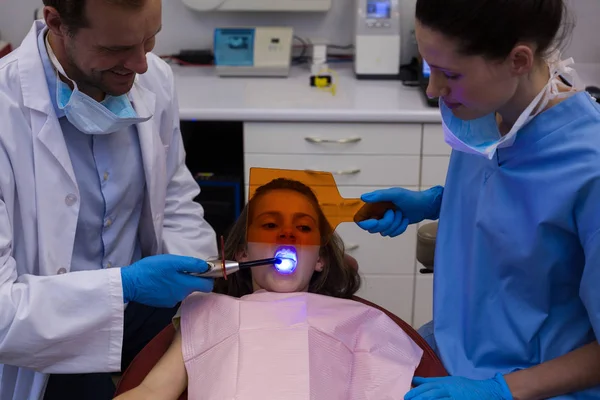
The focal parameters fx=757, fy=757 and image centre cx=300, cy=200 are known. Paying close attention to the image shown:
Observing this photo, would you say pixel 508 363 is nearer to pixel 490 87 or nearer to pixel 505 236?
pixel 505 236

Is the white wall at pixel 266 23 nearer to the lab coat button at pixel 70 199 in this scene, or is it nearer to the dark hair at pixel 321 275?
the dark hair at pixel 321 275

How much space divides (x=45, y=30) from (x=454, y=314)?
111 cm

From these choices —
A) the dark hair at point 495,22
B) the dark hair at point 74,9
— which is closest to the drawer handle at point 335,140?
the dark hair at point 74,9

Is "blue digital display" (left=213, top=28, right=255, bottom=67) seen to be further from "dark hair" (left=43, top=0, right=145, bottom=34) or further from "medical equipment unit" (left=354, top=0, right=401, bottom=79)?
"dark hair" (left=43, top=0, right=145, bottom=34)

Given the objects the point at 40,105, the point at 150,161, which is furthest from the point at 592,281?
the point at 40,105

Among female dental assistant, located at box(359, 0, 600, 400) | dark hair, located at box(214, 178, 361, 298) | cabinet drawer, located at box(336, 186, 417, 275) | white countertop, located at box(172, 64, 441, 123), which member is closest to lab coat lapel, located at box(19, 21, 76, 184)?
dark hair, located at box(214, 178, 361, 298)

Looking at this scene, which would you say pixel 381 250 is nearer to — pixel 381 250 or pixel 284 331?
pixel 381 250

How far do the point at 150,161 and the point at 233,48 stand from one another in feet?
4.12

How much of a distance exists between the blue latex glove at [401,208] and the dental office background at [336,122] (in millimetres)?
798

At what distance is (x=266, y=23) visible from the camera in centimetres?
313

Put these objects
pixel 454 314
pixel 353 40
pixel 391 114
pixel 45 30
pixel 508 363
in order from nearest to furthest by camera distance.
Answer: pixel 508 363, pixel 454 314, pixel 45 30, pixel 391 114, pixel 353 40

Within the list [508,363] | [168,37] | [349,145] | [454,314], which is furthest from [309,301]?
[168,37]

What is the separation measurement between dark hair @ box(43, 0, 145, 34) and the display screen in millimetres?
1518

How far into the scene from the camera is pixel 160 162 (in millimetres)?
1885
